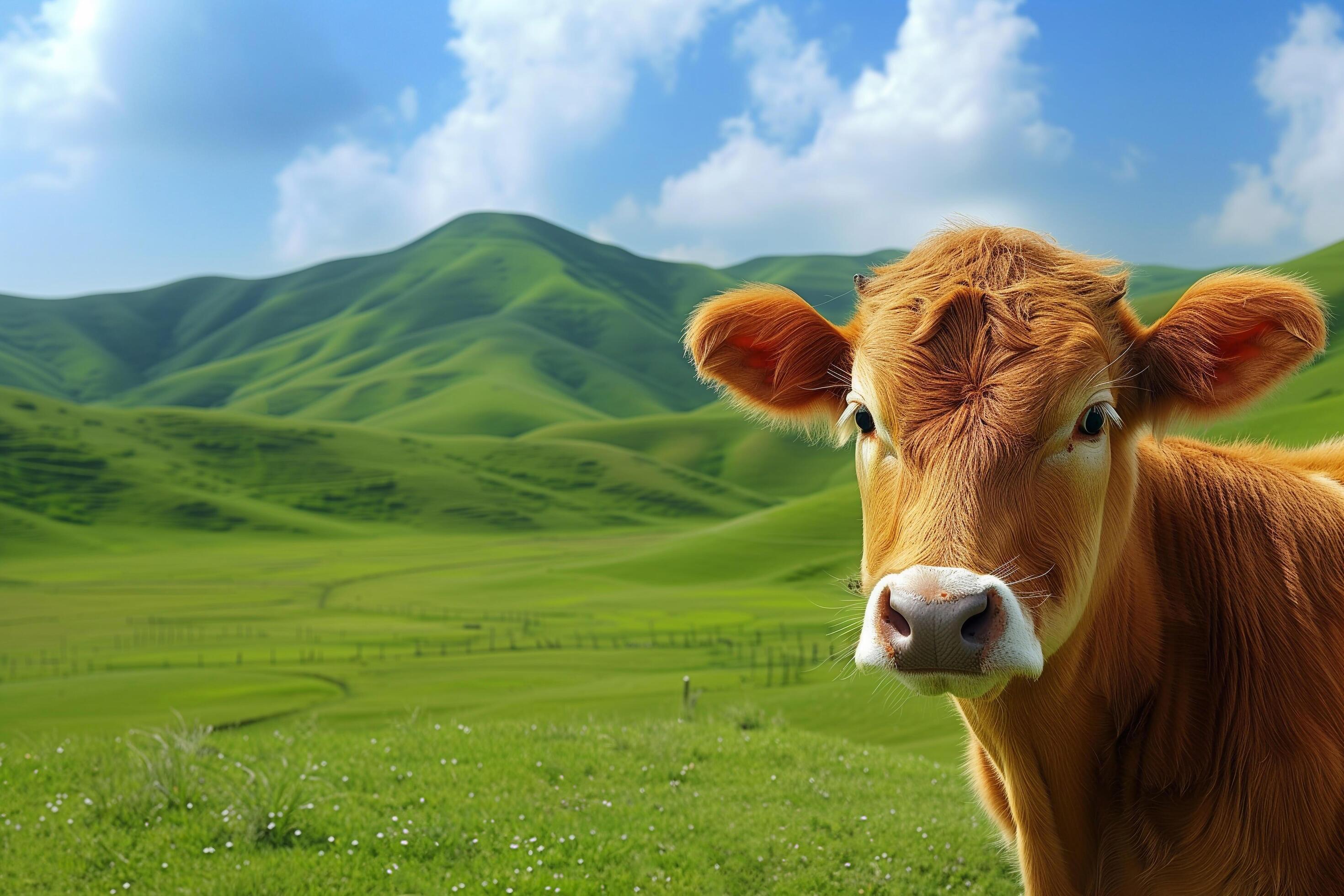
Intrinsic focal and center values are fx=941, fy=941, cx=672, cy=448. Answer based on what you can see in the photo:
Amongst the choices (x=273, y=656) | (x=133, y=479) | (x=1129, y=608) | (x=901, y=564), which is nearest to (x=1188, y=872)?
(x=1129, y=608)

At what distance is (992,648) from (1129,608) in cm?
166

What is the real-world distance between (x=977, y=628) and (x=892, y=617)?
0.27 metres

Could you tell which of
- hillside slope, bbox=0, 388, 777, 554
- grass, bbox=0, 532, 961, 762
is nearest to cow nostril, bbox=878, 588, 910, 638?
grass, bbox=0, 532, 961, 762

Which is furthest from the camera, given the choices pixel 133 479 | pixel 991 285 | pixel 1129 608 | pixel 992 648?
pixel 133 479

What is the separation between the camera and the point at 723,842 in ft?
28.2

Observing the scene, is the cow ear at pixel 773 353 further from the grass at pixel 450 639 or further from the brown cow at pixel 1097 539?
the grass at pixel 450 639

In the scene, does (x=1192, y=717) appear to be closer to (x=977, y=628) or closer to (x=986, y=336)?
(x=977, y=628)

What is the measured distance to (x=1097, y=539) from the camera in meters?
3.83

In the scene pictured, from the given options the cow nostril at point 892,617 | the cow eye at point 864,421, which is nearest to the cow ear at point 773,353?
the cow eye at point 864,421

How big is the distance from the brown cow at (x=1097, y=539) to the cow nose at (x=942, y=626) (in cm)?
3

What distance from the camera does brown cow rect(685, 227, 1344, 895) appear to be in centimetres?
354

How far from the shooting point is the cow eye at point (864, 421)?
4.02 meters

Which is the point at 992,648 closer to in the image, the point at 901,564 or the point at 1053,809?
the point at 901,564

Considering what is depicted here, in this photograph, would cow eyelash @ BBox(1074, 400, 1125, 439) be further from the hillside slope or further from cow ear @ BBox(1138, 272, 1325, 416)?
the hillside slope
